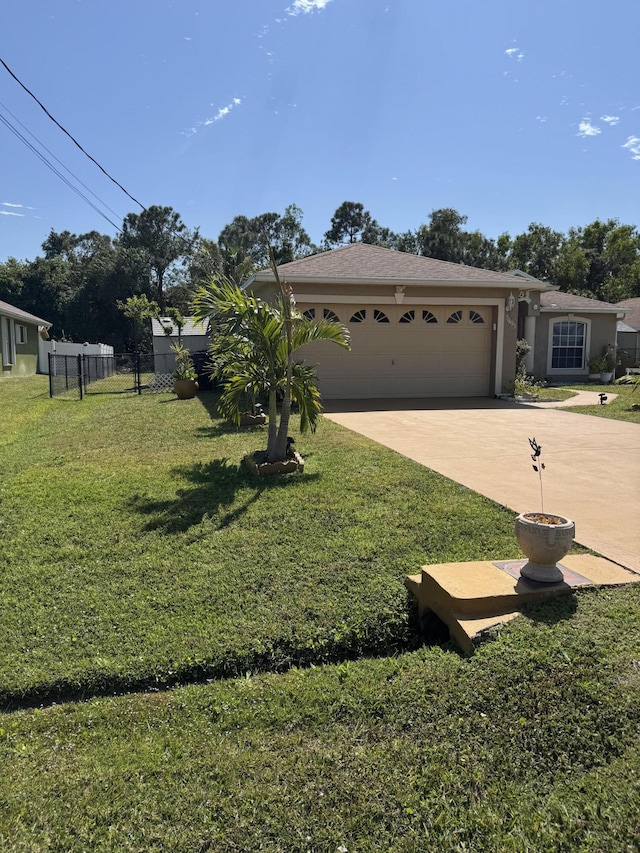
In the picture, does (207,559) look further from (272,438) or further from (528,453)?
(528,453)

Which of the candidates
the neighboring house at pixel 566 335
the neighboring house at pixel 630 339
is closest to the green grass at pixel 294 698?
the neighboring house at pixel 566 335

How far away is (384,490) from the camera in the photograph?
5.89 meters

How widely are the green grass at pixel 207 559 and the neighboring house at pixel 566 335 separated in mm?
14949

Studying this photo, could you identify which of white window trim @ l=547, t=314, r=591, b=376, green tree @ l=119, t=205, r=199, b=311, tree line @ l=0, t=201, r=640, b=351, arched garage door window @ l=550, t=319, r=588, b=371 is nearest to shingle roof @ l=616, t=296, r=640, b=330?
white window trim @ l=547, t=314, r=591, b=376

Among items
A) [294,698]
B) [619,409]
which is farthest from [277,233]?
[294,698]

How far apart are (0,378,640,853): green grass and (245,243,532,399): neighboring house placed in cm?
940

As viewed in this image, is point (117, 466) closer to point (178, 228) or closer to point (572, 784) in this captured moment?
point (572, 784)

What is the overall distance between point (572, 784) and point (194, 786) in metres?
1.42

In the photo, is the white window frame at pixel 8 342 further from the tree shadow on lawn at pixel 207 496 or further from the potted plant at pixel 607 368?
the potted plant at pixel 607 368

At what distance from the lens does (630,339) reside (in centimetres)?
2475

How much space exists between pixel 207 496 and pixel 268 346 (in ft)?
6.69

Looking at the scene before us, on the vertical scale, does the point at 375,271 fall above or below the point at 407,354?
above

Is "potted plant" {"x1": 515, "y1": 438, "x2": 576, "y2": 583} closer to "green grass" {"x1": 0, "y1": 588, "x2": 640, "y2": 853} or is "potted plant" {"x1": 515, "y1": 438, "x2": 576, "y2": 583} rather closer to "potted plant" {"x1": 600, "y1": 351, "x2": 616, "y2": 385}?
"green grass" {"x1": 0, "y1": 588, "x2": 640, "y2": 853}

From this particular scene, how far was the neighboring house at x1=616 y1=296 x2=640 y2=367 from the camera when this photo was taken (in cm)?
2249
